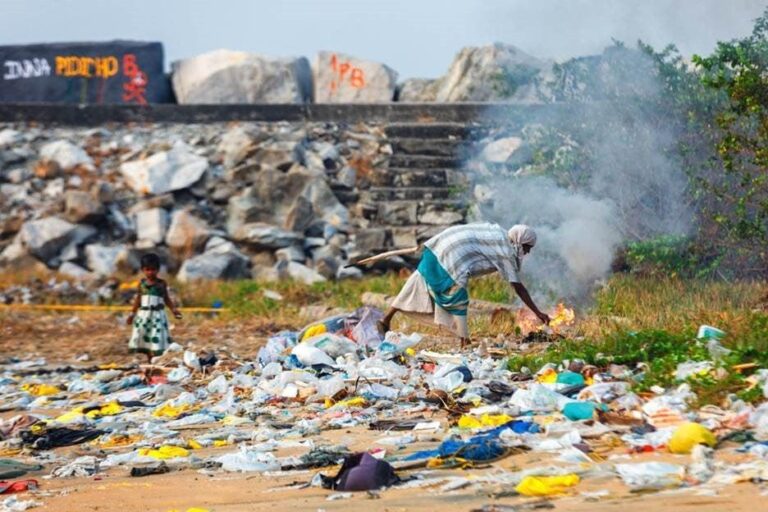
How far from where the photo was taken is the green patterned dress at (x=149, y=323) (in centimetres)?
1004

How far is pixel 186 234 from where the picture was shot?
16281 mm

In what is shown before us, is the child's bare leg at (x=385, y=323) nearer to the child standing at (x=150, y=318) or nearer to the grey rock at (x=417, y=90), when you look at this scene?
the child standing at (x=150, y=318)

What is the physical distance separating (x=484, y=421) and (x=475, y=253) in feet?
10.5

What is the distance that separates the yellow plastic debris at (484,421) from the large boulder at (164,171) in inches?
465

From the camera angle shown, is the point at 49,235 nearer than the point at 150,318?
No

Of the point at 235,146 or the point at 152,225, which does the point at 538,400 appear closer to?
the point at 152,225

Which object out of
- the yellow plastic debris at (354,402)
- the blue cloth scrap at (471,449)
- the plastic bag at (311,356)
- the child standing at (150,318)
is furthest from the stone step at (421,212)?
the blue cloth scrap at (471,449)

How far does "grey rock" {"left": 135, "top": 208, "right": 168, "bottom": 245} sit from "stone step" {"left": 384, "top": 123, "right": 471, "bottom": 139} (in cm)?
356

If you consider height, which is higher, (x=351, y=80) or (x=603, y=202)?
(x=351, y=80)

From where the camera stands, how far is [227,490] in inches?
197

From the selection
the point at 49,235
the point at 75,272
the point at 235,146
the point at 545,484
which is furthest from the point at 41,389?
the point at 235,146

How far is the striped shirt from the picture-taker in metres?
8.93

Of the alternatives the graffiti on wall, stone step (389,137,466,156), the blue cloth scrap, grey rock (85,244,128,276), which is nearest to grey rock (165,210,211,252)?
grey rock (85,244,128,276)

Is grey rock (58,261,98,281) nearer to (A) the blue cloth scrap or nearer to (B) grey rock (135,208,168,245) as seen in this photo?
(B) grey rock (135,208,168,245)
